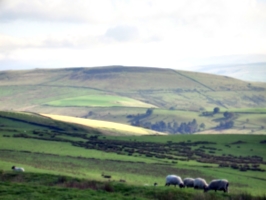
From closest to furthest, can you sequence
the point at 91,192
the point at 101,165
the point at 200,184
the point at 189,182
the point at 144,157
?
the point at 91,192 → the point at 200,184 → the point at 189,182 → the point at 101,165 → the point at 144,157

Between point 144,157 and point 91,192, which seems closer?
point 91,192

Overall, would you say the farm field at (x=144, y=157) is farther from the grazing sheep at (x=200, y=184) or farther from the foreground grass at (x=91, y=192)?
the grazing sheep at (x=200, y=184)

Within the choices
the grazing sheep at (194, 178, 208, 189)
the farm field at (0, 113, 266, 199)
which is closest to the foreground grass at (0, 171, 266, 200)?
the farm field at (0, 113, 266, 199)

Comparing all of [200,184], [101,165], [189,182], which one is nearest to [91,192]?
[200,184]

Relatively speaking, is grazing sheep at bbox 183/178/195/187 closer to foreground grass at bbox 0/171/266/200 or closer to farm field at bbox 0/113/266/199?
farm field at bbox 0/113/266/199

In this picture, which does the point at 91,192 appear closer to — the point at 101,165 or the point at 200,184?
the point at 200,184

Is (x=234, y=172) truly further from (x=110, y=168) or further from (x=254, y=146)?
(x=254, y=146)

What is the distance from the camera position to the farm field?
60.4 meters

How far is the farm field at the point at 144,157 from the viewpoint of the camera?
60.4 m

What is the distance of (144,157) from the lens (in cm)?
8462

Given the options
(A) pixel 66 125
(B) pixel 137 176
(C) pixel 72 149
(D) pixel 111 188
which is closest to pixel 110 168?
(B) pixel 137 176

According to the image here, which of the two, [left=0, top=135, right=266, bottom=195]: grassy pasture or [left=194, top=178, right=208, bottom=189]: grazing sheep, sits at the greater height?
[left=194, top=178, right=208, bottom=189]: grazing sheep

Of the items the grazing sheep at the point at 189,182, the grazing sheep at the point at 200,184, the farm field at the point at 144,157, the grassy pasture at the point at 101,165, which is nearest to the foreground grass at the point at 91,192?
the farm field at the point at 144,157

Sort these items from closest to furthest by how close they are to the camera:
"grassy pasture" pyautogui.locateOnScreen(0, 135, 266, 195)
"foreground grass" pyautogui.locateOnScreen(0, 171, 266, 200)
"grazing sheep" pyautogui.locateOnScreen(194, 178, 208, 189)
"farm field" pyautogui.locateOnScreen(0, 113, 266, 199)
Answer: "foreground grass" pyautogui.locateOnScreen(0, 171, 266, 200) → "grazing sheep" pyautogui.locateOnScreen(194, 178, 208, 189) → "grassy pasture" pyautogui.locateOnScreen(0, 135, 266, 195) → "farm field" pyautogui.locateOnScreen(0, 113, 266, 199)
